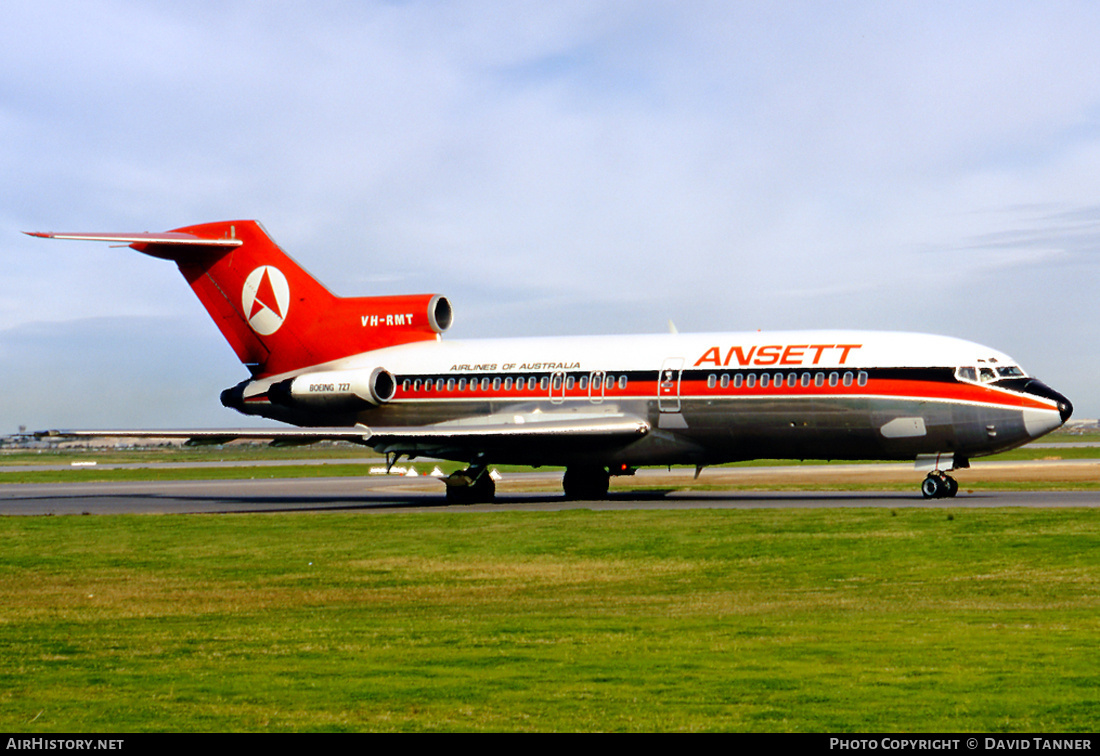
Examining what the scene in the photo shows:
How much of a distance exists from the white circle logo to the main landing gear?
22.3 m

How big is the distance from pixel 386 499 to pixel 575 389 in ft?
27.6

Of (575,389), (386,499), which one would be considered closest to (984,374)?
(575,389)

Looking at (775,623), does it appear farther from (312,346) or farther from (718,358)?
(312,346)

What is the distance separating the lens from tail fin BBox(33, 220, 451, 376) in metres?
41.2

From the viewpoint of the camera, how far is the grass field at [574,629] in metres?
9.05

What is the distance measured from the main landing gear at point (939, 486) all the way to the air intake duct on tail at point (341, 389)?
1743 cm

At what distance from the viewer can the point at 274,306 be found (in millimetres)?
41688

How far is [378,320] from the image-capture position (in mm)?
41312

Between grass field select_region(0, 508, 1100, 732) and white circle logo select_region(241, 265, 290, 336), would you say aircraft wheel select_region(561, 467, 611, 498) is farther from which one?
grass field select_region(0, 508, 1100, 732)

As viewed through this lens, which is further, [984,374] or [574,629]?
[984,374]

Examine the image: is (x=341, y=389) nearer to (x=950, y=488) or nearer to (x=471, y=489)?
(x=471, y=489)

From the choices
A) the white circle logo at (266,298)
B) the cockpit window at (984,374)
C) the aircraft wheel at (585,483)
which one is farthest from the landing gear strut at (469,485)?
the cockpit window at (984,374)

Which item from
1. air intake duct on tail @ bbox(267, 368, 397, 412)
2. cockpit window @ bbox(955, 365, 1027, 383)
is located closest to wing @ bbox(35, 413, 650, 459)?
air intake duct on tail @ bbox(267, 368, 397, 412)

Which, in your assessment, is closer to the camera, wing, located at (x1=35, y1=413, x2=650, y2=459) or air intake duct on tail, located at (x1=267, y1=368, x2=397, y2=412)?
wing, located at (x1=35, y1=413, x2=650, y2=459)
